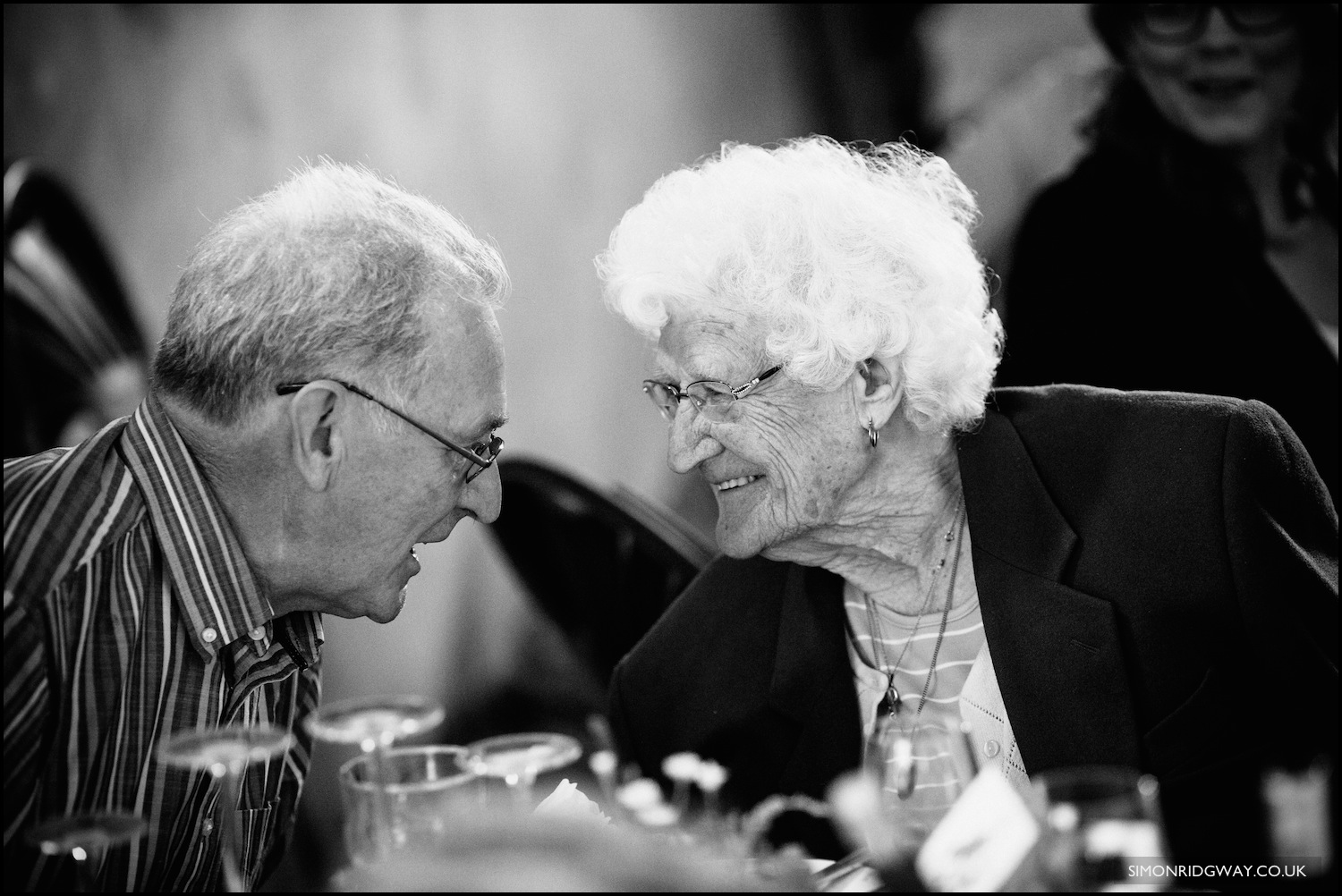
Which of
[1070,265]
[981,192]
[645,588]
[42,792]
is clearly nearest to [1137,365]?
[1070,265]

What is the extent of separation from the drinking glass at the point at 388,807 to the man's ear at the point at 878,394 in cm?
115

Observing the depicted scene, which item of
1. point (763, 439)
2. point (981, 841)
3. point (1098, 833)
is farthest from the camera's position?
point (763, 439)

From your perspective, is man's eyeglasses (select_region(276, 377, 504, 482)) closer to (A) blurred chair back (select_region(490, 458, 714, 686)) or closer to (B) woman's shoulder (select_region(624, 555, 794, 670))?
(B) woman's shoulder (select_region(624, 555, 794, 670))

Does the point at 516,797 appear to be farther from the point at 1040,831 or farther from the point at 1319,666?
the point at 1319,666

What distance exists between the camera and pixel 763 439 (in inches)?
83.7

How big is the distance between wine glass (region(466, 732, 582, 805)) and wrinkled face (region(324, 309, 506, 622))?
54cm

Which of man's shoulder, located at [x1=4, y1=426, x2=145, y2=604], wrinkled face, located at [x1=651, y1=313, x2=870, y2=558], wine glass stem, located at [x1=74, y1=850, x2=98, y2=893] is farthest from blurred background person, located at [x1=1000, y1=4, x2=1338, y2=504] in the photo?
wine glass stem, located at [x1=74, y1=850, x2=98, y2=893]

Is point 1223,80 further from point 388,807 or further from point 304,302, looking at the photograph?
point 388,807

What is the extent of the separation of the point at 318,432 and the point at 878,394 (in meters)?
0.98

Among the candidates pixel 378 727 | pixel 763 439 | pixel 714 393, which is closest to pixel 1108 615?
pixel 763 439

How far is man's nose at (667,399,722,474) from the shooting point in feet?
7.08

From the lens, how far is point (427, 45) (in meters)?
4.10

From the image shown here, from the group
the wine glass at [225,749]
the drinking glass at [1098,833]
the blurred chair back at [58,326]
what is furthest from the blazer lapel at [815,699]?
the blurred chair back at [58,326]

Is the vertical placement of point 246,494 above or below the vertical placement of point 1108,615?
above
